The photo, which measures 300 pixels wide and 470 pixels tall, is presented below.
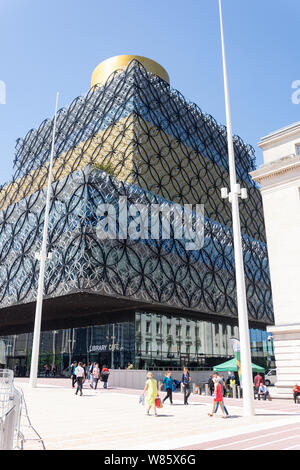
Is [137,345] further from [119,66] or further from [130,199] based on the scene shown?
[119,66]

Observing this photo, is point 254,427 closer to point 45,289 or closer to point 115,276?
point 115,276

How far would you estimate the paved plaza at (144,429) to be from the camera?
384 inches

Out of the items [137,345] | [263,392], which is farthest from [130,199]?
[263,392]

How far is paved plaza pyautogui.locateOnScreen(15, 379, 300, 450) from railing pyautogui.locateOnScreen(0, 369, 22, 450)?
341 millimetres

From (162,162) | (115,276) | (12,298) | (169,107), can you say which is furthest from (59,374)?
(169,107)

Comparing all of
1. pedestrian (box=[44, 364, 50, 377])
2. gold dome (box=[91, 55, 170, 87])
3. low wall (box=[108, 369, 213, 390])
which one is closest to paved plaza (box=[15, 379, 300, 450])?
low wall (box=[108, 369, 213, 390])

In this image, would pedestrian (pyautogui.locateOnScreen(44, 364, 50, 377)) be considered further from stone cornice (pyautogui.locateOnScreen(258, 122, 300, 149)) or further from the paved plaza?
stone cornice (pyautogui.locateOnScreen(258, 122, 300, 149))

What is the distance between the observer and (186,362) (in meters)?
51.2

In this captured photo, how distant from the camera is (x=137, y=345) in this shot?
152 feet

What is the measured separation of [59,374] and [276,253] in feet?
106

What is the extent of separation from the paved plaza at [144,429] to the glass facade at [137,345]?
27.9 meters

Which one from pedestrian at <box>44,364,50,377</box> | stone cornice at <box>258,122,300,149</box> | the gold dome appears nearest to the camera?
stone cornice at <box>258,122,300,149</box>

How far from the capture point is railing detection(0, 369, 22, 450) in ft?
21.1

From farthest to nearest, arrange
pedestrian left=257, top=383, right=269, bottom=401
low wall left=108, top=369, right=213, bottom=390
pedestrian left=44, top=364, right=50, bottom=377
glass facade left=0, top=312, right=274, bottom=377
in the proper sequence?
pedestrian left=44, top=364, right=50, bottom=377
glass facade left=0, top=312, right=274, bottom=377
low wall left=108, top=369, right=213, bottom=390
pedestrian left=257, top=383, right=269, bottom=401
